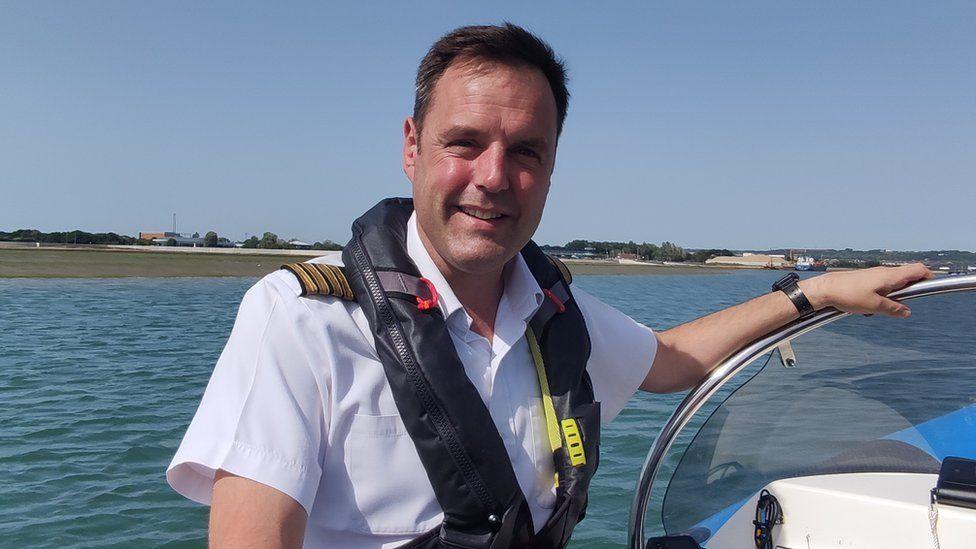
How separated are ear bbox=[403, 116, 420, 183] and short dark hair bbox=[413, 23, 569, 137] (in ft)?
0.10

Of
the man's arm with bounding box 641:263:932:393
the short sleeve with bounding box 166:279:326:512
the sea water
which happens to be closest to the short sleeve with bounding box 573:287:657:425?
the man's arm with bounding box 641:263:932:393

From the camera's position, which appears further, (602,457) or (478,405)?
(602,457)

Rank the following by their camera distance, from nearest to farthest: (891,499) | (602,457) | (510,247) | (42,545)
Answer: (510,247) < (891,499) < (42,545) < (602,457)

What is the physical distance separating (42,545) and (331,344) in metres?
4.28

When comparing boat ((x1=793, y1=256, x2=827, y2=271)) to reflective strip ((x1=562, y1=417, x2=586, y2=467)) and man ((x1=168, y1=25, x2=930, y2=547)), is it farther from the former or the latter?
reflective strip ((x1=562, y1=417, x2=586, y2=467))

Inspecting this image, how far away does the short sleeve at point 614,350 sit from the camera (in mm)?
2158

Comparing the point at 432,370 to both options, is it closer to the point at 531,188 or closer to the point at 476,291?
the point at 476,291

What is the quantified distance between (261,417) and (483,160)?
70cm

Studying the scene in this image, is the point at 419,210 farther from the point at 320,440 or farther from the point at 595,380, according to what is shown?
the point at 595,380

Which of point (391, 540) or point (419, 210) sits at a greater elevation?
point (419, 210)

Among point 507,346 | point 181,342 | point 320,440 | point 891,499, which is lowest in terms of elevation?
point 181,342

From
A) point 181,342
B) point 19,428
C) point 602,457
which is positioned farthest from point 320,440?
point 181,342

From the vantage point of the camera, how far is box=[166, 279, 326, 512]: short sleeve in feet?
4.40

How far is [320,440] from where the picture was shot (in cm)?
146
